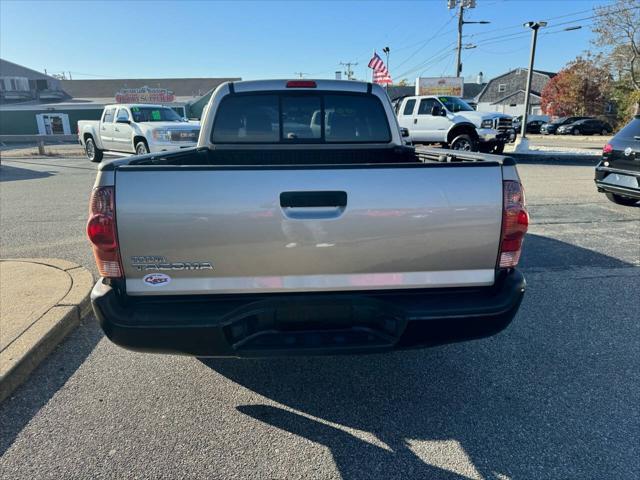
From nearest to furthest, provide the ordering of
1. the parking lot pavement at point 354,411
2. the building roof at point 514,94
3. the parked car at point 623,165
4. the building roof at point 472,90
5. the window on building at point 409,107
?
the parking lot pavement at point 354,411 → the parked car at point 623,165 → the window on building at point 409,107 → the building roof at point 514,94 → the building roof at point 472,90

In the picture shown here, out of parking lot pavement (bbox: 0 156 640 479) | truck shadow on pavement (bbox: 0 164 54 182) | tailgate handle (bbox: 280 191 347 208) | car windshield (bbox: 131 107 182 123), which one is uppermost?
car windshield (bbox: 131 107 182 123)

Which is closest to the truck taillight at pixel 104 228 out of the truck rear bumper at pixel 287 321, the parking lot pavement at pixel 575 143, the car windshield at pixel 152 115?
the truck rear bumper at pixel 287 321

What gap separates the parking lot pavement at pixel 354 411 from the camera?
222cm

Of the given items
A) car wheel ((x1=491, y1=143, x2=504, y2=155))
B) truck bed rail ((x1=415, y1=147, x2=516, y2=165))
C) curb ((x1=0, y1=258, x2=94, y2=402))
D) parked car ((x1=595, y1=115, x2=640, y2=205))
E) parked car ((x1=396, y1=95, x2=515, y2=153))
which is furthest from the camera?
car wheel ((x1=491, y1=143, x2=504, y2=155))

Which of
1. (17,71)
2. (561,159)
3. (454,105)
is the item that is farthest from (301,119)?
(17,71)

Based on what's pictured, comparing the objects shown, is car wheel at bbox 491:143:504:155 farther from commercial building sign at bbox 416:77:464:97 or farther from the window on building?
commercial building sign at bbox 416:77:464:97

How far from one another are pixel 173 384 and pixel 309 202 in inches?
67.3

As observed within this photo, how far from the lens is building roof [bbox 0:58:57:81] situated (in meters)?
46.8

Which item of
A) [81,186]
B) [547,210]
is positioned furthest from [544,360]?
[81,186]

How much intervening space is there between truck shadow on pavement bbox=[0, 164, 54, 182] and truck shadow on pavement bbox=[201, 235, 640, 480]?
1381 cm

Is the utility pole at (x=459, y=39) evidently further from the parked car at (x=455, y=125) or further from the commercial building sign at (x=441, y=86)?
the parked car at (x=455, y=125)

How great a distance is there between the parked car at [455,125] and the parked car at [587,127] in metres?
28.1

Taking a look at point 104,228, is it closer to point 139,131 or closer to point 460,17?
point 139,131

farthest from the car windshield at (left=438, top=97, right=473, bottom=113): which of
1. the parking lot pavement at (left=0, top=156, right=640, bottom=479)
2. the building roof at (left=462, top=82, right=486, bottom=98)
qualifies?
the building roof at (left=462, top=82, right=486, bottom=98)
